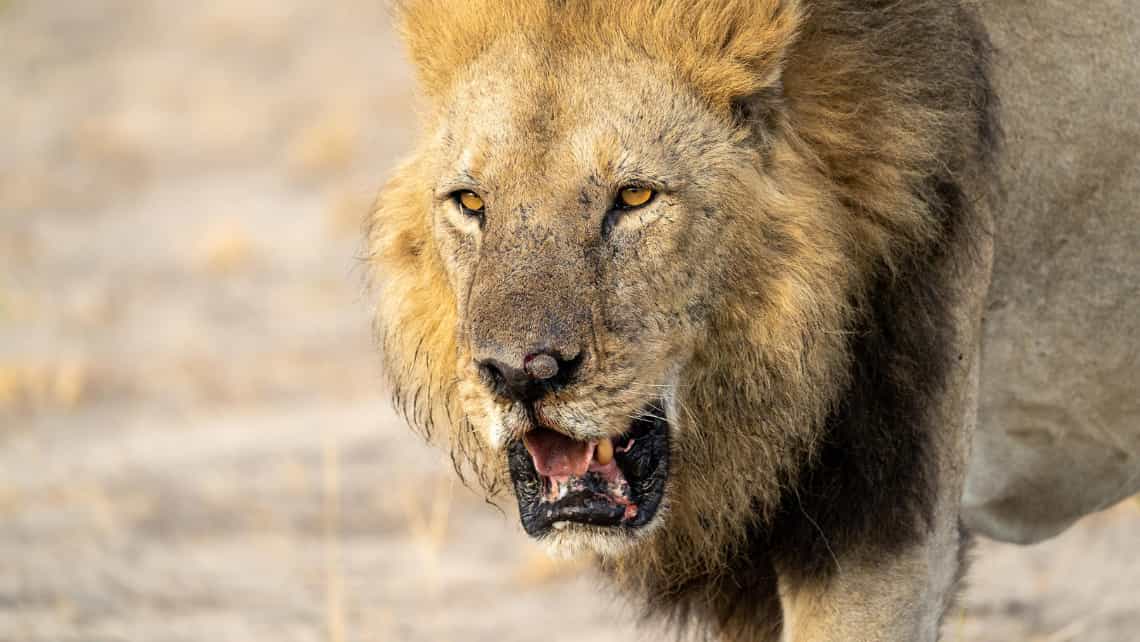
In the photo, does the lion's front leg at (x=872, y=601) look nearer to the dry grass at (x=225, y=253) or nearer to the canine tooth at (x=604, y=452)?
the canine tooth at (x=604, y=452)

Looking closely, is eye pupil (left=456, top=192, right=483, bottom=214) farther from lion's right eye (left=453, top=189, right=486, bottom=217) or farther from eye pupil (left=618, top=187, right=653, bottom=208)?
eye pupil (left=618, top=187, right=653, bottom=208)

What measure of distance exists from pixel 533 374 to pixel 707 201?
0.58 metres

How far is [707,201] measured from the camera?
3.41 metres

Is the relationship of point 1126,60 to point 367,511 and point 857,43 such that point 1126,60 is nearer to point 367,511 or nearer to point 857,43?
point 857,43

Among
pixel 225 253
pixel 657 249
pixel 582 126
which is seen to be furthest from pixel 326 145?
pixel 657 249

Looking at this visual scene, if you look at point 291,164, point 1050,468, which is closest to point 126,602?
point 1050,468

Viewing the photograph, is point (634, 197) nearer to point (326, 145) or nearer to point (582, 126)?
point (582, 126)

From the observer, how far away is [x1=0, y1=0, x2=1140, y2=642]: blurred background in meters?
6.46

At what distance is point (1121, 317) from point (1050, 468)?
47 cm

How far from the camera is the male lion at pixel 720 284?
10.8 ft

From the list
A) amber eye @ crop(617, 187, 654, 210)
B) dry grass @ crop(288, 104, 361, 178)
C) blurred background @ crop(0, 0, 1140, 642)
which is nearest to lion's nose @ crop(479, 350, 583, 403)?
amber eye @ crop(617, 187, 654, 210)

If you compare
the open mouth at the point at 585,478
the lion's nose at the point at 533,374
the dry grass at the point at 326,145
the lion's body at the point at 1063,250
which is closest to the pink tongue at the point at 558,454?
the open mouth at the point at 585,478

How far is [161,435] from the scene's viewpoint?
30.9 feet

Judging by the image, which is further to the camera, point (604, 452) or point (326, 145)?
point (326, 145)
